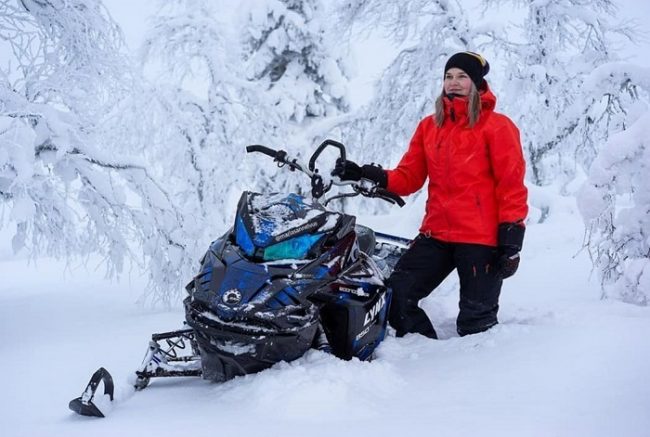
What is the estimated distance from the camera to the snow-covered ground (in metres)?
2.12

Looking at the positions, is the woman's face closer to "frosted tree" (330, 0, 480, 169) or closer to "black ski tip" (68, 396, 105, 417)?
"black ski tip" (68, 396, 105, 417)

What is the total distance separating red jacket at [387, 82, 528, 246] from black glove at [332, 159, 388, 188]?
338 millimetres

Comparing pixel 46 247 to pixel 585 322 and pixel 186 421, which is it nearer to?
pixel 186 421

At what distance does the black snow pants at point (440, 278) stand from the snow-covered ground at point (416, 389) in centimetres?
17

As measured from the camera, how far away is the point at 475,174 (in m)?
3.35

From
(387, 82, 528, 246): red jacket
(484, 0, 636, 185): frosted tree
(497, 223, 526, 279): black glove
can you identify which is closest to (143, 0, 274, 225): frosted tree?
(484, 0, 636, 185): frosted tree

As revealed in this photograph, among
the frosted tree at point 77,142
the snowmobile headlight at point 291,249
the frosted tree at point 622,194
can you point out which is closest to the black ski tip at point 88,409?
the snowmobile headlight at point 291,249

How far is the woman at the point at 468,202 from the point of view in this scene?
128 inches

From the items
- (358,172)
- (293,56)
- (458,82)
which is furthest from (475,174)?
(293,56)

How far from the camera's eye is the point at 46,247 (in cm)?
571

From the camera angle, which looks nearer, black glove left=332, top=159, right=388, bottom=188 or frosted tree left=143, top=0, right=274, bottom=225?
black glove left=332, top=159, right=388, bottom=188

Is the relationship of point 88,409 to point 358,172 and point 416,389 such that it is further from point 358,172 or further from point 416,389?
point 358,172

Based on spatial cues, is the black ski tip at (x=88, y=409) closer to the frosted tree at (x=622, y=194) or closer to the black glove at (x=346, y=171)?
the black glove at (x=346, y=171)

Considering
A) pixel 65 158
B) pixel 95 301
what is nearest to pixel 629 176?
pixel 65 158
